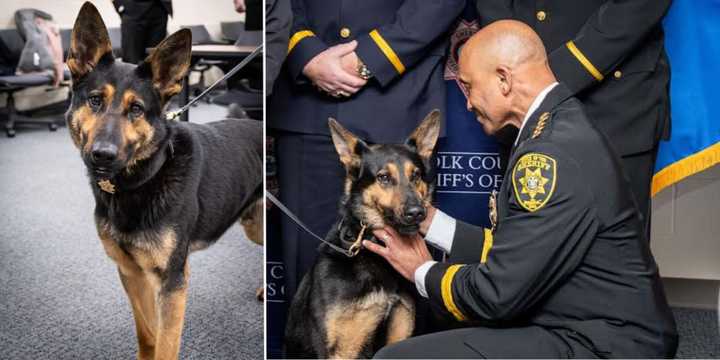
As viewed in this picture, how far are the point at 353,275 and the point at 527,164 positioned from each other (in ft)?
1.94

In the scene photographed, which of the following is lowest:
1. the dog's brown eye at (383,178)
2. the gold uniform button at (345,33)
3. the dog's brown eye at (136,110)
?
the dog's brown eye at (383,178)

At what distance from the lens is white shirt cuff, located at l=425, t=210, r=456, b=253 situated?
1625 mm

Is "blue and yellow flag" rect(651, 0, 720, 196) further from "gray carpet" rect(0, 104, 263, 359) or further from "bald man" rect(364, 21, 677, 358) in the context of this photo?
"gray carpet" rect(0, 104, 263, 359)

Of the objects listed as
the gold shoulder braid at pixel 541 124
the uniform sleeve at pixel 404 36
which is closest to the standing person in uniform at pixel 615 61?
the uniform sleeve at pixel 404 36

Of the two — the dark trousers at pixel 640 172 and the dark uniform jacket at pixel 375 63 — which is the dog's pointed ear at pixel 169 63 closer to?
the dark uniform jacket at pixel 375 63

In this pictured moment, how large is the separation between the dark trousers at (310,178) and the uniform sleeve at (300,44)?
0.17m

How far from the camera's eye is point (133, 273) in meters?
1.62

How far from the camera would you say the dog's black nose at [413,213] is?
1504mm

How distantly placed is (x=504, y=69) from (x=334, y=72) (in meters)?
0.42

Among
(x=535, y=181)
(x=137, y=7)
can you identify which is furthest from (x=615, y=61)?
(x=137, y=7)

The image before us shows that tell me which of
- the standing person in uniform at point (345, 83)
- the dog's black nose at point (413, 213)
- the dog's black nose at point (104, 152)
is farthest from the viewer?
the standing person in uniform at point (345, 83)

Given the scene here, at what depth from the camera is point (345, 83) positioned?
1.63 m

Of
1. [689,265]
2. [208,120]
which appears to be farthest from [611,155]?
[689,265]

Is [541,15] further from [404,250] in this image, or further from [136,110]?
[136,110]
